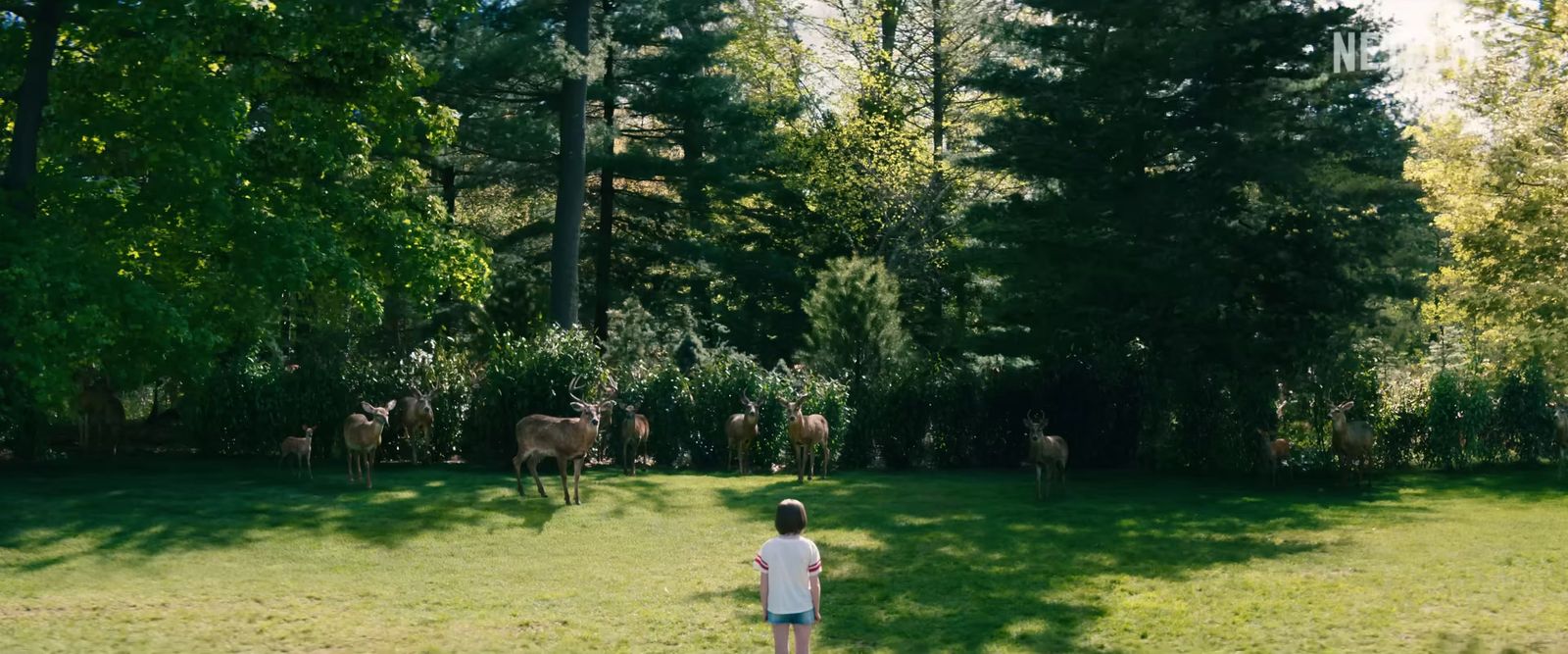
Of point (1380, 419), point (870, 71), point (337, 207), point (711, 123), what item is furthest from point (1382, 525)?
point (870, 71)

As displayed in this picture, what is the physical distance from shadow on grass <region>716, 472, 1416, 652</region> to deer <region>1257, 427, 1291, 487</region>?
73 cm

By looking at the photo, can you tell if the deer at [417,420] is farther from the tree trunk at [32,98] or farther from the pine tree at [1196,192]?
the pine tree at [1196,192]

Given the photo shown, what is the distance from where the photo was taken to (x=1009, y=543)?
53.2ft

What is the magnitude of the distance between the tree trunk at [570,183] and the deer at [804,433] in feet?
30.6

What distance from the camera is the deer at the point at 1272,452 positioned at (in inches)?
904

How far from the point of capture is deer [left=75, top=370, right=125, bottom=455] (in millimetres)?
25047

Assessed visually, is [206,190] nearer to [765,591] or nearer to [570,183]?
[570,183]

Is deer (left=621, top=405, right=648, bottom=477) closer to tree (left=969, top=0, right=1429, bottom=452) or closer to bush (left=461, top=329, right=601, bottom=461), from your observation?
bush (left=461, top=329, right=601, bottom=461)

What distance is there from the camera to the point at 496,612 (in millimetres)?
12062

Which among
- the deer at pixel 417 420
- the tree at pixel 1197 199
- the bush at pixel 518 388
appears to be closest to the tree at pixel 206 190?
the bush at pixel 518 388

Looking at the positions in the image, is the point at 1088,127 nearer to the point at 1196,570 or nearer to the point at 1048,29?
the point at 1048,29

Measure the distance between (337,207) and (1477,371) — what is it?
22.7 m

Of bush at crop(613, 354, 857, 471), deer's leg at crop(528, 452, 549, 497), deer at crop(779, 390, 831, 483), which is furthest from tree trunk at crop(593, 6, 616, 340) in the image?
deer's leg at crop(528, 452, 549, 497)

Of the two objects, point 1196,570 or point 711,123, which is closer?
point 1196,570
